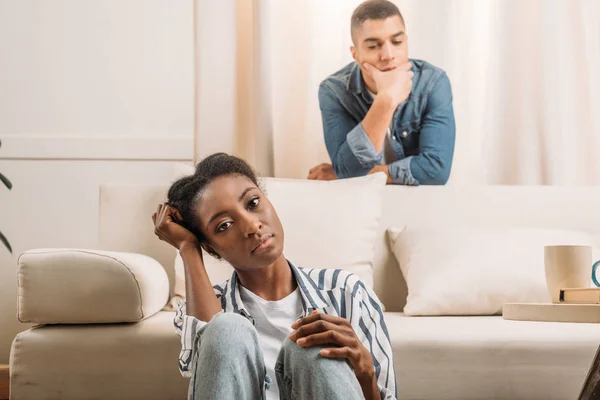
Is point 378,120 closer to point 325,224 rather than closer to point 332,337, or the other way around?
point 325,224

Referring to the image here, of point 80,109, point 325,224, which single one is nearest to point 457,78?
point 325,224

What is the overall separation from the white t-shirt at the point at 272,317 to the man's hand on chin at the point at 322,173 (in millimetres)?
1445

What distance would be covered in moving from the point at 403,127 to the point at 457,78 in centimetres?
30

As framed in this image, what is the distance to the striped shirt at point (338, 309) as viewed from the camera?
126 cm

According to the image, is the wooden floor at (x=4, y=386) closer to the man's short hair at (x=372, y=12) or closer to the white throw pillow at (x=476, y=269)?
the white throw pillow at (x=476, y=269)

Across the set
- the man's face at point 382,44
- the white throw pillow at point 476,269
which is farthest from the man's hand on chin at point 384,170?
the white throw pillow at point 476,269

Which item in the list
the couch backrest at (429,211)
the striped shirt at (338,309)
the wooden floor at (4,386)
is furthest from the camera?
the wooden floor at (4,386)

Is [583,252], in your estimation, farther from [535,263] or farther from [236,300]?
[535,263]

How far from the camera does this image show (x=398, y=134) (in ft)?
9.17

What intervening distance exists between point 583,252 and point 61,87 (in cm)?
223

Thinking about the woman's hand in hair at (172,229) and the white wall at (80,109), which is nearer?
the woman's hand in hair at (172,229)

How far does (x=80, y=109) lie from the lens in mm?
2967

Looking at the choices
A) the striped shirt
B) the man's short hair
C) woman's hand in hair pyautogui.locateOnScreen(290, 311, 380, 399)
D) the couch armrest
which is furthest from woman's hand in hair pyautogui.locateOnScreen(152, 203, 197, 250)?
the man's short hair

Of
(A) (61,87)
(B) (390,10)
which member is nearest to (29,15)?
(A) (61,87)
